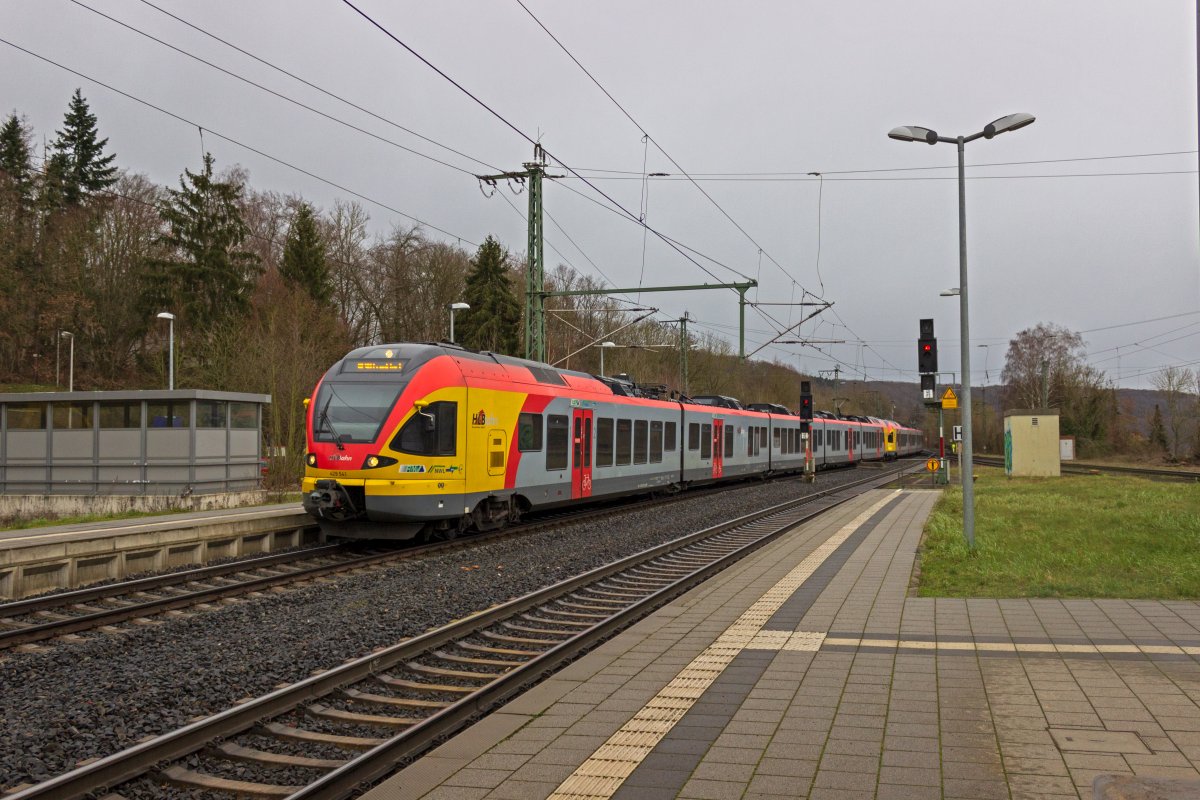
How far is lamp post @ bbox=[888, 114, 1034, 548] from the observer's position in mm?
13984

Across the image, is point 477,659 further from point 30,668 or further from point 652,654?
point 30,668

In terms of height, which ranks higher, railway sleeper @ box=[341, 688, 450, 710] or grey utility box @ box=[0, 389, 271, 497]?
grey utility box @ box=[0, 389, 271, 497]

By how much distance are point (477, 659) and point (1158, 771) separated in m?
4.56

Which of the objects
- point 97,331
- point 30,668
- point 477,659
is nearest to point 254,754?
point 477,659

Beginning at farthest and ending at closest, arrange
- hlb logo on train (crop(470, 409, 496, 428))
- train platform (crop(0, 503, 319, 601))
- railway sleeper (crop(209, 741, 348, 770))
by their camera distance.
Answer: hlb logo on train (crop(470, 409, 496, 428))
train platform (crop(0, 503, 319, 601))
railway sleeper (crop(209, 741, 348, 770))

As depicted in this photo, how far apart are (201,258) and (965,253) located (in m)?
37.9

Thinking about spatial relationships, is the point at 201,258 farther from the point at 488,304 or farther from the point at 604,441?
the point at 604,441

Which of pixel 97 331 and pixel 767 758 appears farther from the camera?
pixel 97 331

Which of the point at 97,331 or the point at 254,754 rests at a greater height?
the point at 97,331

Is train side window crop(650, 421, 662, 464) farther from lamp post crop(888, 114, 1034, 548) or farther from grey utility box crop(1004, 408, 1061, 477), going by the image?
grey utility box crop(1004, 408, 1061, 477)

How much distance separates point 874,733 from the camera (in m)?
5.14

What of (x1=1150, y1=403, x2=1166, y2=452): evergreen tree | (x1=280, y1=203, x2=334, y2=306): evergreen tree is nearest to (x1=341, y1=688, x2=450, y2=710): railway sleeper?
(x1=280, y1=203, x2=334, y2=306): evergreen tree

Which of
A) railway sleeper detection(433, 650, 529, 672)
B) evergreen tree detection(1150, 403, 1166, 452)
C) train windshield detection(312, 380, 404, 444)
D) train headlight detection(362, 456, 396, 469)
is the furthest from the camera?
evergreen tree detection(1150, 403, 1166, 452)

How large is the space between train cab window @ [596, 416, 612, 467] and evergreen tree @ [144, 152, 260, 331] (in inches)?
1101
